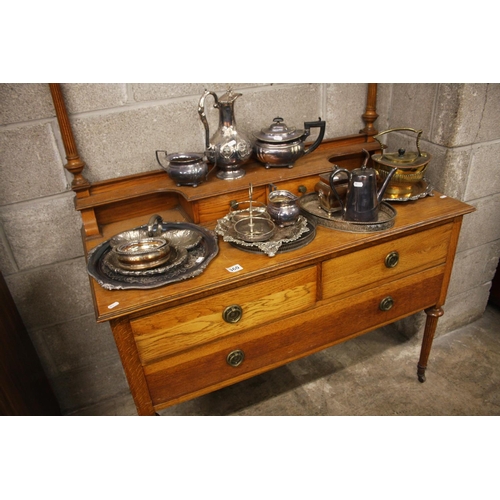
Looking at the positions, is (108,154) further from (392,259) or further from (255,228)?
(392,259)

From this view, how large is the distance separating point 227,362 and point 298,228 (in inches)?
18.1

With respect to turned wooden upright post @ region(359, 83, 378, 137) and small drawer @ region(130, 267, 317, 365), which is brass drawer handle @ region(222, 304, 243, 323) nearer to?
small drawer @ region(130, 267, 317, 365)

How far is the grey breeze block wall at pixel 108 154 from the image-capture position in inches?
54.3

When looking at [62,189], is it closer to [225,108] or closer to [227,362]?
[225,108]

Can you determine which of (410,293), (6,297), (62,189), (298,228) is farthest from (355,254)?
(6,297)

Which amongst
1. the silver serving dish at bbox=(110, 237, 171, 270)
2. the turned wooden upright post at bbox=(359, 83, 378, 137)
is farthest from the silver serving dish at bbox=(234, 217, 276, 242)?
the turned wooden upright post at bbox=(359, 83, 378, 137)

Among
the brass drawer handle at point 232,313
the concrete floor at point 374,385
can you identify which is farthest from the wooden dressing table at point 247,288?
the concrete floor at point 374,385

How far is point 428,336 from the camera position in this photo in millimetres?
1700

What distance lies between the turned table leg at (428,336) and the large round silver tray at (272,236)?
2.30 feet

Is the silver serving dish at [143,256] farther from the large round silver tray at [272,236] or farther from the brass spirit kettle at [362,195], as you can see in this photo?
the brass spirit kettle at [362,195]

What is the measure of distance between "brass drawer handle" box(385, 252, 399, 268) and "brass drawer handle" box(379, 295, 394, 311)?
134mm

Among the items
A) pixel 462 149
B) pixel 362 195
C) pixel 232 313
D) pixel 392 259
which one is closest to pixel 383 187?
pixel 362 195

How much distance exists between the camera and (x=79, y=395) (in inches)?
71.7

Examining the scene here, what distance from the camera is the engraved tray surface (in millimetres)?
1073
